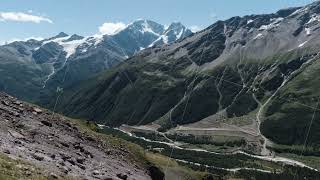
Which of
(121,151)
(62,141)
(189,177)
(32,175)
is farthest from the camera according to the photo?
(189,177)

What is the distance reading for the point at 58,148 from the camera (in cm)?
4397

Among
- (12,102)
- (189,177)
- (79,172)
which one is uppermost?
(12,102)

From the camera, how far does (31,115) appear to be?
162 feet

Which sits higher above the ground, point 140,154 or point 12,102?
point 12,102

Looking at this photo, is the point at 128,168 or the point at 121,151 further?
the point at 121,151

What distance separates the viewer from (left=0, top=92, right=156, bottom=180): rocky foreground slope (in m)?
37.1

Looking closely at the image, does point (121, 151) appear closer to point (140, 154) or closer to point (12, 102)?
point (140, 154)

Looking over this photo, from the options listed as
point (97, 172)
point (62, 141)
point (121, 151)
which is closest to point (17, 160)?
point (97, 172)

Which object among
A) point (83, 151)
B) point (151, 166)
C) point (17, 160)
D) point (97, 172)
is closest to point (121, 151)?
point (151, 166)

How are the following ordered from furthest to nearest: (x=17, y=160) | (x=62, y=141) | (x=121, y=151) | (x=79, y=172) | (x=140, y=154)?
(x=140, y=154), (x=121, y=151), (x=62, y=141), (x=79, y=172), (x=17, y=160)

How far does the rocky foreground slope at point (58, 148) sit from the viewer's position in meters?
37.1

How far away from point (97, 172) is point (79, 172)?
259 centimetres

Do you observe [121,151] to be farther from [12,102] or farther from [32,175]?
[32,175]

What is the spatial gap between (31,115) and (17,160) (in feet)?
54.7
